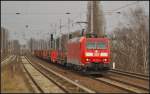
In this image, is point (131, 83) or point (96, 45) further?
point (96, 45)

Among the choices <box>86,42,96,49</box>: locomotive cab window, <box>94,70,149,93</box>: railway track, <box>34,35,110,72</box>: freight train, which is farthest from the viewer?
<box>86,42,96,49</box>: locomotive cab window

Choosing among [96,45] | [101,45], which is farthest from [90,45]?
[101,45]

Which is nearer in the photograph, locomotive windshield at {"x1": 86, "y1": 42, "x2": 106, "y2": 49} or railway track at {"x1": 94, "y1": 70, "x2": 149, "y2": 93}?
railway track at {"x1": 94, "y1": 70, "x2": 149, "y2": 93}

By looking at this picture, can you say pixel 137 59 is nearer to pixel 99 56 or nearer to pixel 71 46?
pixel 71 46

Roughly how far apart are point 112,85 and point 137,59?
34535mm

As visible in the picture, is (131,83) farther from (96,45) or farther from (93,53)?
(96,45)

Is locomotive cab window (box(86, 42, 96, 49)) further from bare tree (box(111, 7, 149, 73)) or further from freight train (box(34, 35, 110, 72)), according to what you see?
bare tree (box(111, 7, 149, 73))

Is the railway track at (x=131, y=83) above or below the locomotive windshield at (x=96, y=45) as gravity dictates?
below

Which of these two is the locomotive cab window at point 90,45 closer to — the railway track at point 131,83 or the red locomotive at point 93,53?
the red locomotive at point 93,53

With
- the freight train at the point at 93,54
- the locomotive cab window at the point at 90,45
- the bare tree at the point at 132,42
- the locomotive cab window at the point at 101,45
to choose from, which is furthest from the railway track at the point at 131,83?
the bare tree at the point at 132,42

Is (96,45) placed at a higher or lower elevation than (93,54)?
higher

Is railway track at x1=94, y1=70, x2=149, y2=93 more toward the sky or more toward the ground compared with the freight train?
more toward the ground

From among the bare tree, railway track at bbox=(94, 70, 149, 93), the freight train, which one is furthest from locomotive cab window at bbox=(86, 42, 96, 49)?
the bare tree

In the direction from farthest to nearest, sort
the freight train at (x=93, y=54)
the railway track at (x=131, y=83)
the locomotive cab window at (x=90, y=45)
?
the locomotive cab window at (x=90, y=45)
the freight train at (x=93, y=54)
the railway track at (x=131, y=83)
